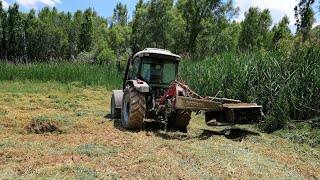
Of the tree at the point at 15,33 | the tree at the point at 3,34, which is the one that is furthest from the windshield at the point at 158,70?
the tree at the point at 15,33

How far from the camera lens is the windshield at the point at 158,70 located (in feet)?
25.1

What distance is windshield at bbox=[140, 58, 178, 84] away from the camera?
7656mm

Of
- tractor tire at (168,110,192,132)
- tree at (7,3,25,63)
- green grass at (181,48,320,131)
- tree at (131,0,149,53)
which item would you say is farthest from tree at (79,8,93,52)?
tractor tire at (168,110,192,132)

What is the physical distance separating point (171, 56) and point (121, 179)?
4.07 m

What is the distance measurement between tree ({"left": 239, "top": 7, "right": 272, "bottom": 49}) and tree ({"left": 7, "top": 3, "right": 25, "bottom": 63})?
86.7ft

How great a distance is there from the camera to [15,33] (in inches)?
1663

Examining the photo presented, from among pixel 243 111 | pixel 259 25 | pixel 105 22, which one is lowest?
pixel 243 111

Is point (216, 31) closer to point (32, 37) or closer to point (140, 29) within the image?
point (140, 29)

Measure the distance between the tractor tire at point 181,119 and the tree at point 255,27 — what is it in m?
25.5

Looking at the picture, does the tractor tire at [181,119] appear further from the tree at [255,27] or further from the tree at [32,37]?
the tree at [32,37]

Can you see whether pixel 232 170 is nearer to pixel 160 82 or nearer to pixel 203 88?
pixel 160 82

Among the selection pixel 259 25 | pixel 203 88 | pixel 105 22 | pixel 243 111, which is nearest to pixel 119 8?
pixel 105 22

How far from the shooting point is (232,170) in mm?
4406

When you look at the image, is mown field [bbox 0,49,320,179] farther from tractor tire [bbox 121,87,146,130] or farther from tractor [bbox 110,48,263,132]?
tractor [bbox 110,48,263,132]
